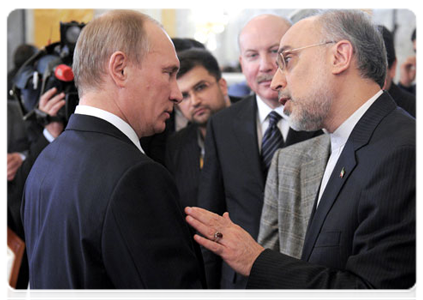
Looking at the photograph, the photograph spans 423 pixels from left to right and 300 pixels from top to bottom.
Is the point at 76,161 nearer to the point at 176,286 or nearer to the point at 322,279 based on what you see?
the point at 176,286

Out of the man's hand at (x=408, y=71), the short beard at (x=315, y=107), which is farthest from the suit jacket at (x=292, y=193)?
the man's hand at (x=408, y=71)

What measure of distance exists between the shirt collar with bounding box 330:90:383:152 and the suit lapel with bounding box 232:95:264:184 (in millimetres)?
566

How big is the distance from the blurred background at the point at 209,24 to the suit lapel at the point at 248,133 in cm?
213

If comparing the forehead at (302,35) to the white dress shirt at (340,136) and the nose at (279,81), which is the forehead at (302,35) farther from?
the white dress shirt at (340,136)

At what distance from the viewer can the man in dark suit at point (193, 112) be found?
2523 millimetres

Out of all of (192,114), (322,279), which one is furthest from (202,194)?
(322,279)

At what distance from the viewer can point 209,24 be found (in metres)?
5.39

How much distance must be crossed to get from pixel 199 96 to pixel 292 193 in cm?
97

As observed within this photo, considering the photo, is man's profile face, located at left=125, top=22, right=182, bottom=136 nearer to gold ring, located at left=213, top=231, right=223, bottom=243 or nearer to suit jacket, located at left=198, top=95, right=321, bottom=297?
gold ring, located at left=213, top=231, right=223, bottom=243

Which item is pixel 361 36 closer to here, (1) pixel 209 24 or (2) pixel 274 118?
(2) pixel 274 118

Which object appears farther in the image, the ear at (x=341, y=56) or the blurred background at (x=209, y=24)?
the blurred background at (x=209, y=24)

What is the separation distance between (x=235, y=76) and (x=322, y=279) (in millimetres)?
4076

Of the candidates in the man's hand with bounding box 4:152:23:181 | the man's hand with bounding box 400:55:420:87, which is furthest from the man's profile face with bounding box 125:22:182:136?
the man's hand with bounding box 400:55:420:87

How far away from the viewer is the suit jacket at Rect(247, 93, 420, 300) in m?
1.38
